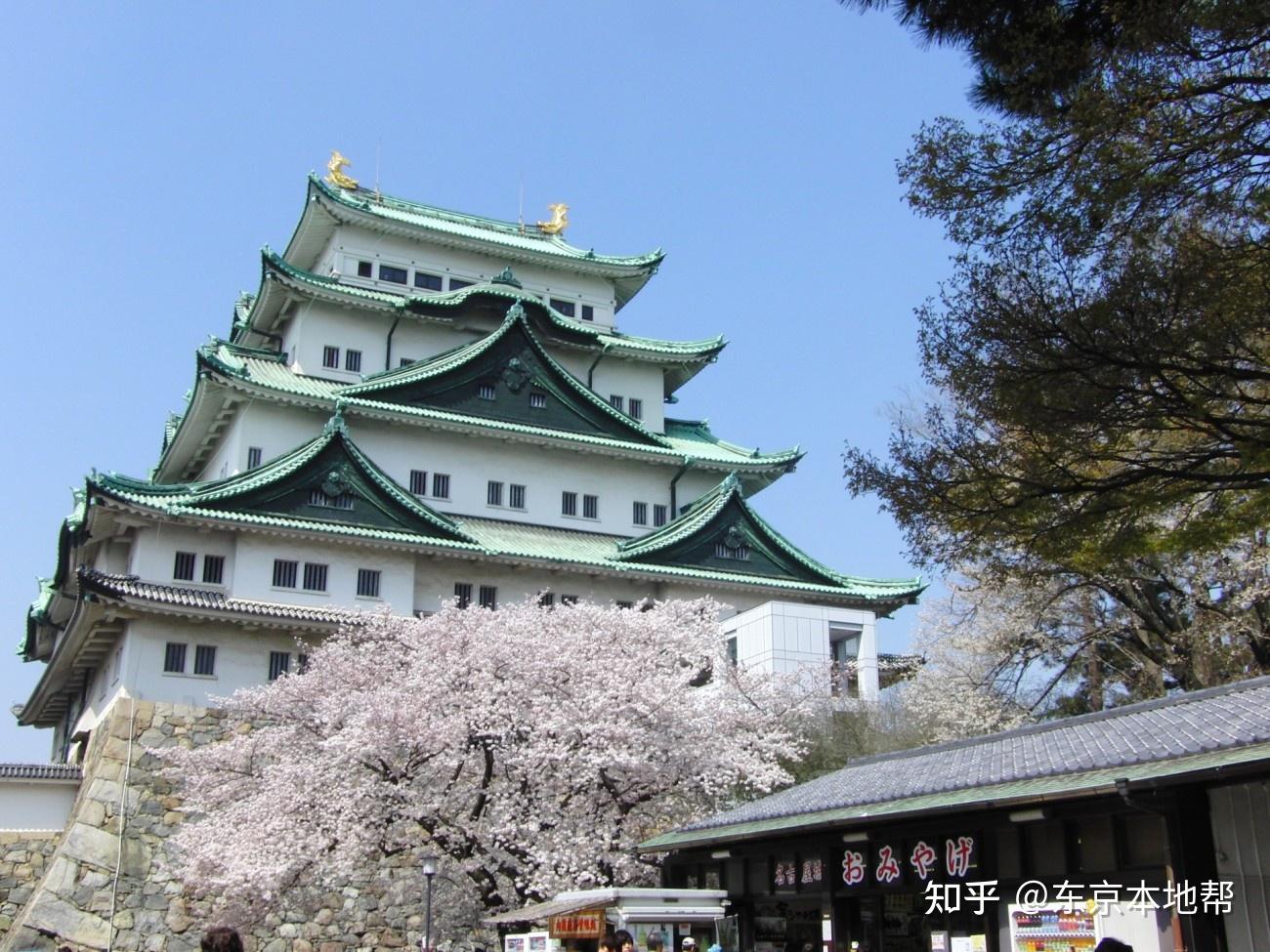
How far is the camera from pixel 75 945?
28.9 m

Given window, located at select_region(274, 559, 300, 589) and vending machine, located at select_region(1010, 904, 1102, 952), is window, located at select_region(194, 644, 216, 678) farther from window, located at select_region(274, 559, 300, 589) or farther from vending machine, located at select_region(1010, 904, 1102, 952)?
vending machine, located at select_region(1010, 904, 1102, 952)

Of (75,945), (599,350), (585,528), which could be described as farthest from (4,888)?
(599,350)

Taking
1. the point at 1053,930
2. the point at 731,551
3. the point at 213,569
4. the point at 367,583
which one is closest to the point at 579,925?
the point at 1053,930

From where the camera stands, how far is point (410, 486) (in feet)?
135

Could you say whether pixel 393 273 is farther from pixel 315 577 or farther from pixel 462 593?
pixel 315 577

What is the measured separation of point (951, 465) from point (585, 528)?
29.4 metres

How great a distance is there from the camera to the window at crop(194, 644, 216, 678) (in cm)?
3366

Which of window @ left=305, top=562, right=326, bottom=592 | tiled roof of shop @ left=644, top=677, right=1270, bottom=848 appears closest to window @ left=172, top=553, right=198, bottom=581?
window @ left=305, top=562, right=326, bottom=592

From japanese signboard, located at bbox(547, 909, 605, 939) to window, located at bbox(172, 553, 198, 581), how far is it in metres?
20.4

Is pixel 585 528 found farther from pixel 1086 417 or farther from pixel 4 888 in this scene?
pixel 1086 417

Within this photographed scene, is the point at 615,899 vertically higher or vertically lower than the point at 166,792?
lower

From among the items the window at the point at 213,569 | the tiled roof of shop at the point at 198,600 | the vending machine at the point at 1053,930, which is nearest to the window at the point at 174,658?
the tiled roof of shop at the point at 198,600

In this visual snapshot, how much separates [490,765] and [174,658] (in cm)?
1304

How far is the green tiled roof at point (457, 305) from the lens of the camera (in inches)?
1667
